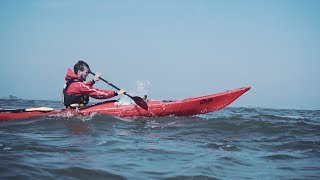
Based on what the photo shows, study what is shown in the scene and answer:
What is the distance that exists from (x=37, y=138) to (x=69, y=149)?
52.8 inches

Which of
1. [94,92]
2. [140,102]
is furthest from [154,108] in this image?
[94,92]

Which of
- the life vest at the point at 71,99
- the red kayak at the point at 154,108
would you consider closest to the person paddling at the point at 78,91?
the life vest at the point at 71,99

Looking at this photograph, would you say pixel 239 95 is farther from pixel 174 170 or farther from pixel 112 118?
pixel 174 170

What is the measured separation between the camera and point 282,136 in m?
7.79

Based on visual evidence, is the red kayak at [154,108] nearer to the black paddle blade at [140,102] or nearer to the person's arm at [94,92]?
the black paddle blade at [140,102]

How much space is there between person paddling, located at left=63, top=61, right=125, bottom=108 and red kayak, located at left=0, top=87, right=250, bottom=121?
28 cm

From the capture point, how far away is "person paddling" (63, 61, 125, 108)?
9.88 meters

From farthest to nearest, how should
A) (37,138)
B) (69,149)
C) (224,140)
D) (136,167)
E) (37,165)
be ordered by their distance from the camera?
(224,140) < (37,138) < (69,149) < (136,167) < (37,165)

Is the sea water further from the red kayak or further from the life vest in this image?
the life vest

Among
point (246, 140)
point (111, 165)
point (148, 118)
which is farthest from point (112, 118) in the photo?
point (111, 165)

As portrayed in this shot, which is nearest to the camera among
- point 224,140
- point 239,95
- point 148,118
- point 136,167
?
point 136,167

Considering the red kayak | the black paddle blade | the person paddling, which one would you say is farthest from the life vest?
the black paddle blade

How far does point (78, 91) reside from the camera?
32.4 ft

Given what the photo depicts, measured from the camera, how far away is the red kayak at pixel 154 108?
977 cm
